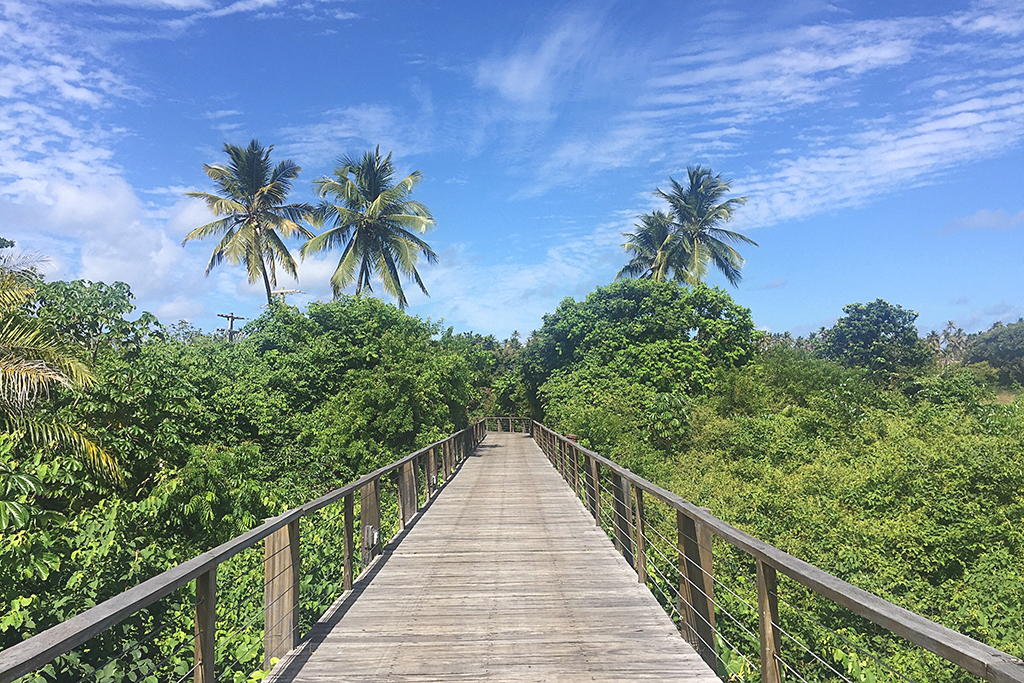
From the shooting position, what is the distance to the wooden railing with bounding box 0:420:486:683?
1961mm

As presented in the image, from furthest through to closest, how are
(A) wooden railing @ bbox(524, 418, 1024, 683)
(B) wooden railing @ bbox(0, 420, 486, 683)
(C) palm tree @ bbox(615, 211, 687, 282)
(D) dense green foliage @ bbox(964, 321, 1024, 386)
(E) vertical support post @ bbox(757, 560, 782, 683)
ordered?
1. (D) dense green foliage @ bbox(964, 321, 1024, 386)
2. (C) palm tree @ bbox(615, 211, 687, 282)
3. (E) vertical support post @ bbox(757, 560, 782, 683)
4. (B) wooden railing @ bbox(0, 420, 486, 683)
5. (A) wooden railing @ bbox(524, 418, 1024, 683)

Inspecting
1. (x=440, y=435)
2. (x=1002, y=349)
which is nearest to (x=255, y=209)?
(x=440, y=435)

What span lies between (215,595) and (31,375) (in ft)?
24.9

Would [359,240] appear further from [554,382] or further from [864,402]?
[864,402]

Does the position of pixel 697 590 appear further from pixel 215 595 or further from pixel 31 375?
pixel 31 375

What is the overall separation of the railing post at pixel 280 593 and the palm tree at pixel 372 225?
23.1 m

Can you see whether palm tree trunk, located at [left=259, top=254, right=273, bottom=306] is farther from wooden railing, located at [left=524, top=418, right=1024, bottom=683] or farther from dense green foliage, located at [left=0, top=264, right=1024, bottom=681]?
wooden railing, located at [left=524, top=418, right=1024, bottom=683]

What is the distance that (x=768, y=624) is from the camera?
2980 mm

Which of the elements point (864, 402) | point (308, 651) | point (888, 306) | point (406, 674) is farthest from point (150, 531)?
point (888, 306)

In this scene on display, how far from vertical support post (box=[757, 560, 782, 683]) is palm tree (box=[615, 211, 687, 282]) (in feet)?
98.3

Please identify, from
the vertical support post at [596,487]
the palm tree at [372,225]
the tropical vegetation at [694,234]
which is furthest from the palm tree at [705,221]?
the vertical support post at [596,487]

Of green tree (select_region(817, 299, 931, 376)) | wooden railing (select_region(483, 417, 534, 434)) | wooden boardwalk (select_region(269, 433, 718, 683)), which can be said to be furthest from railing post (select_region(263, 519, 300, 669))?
green tree (select_region(817, 299, 931, 376))

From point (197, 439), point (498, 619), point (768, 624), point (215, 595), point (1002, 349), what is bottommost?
point (498, 619)

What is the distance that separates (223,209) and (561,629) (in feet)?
85.8
